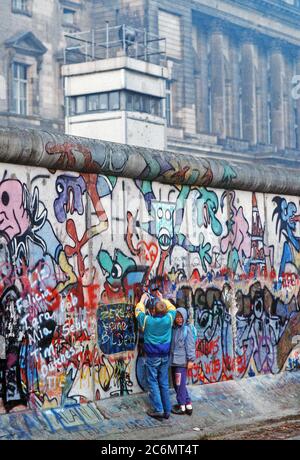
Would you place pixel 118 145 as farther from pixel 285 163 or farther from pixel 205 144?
pixel 285 163

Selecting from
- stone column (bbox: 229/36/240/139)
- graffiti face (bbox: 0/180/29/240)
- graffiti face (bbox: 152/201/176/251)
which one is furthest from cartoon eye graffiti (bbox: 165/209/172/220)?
stone column (bbox: 229/36/240/139)

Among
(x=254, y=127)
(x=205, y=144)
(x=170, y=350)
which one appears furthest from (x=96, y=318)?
(x=254, y=127)

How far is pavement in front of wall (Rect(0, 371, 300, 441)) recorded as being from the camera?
12648 millimetres

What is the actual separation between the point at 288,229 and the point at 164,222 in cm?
375

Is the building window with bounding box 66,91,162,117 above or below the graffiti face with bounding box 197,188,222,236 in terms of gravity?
above

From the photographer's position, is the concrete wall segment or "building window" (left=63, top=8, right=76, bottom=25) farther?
"building window" (left=63, top=8, right=76, bottom=25)

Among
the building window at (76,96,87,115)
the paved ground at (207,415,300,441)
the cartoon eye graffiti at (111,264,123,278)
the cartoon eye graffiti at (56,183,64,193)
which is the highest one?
the building window at (76,96,87,115)

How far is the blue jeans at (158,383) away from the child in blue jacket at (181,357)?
0.40 metres

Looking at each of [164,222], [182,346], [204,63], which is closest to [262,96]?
[204,63]

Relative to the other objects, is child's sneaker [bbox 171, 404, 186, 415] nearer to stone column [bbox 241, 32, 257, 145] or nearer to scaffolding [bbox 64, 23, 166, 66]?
scaffolding [bbox 64, 23, 166, 66]

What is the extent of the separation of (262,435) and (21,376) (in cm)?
300

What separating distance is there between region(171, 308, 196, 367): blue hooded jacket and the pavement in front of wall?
1.94 feet

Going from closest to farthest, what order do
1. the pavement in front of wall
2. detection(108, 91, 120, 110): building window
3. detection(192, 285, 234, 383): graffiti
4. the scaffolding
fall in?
1. the pavement in front of wall
2. detection(192, 285, 234, 383): graffiti
3. detection(108, 91, 120, 110): building window
4. the scaffolding

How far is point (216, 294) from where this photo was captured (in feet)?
54.5
